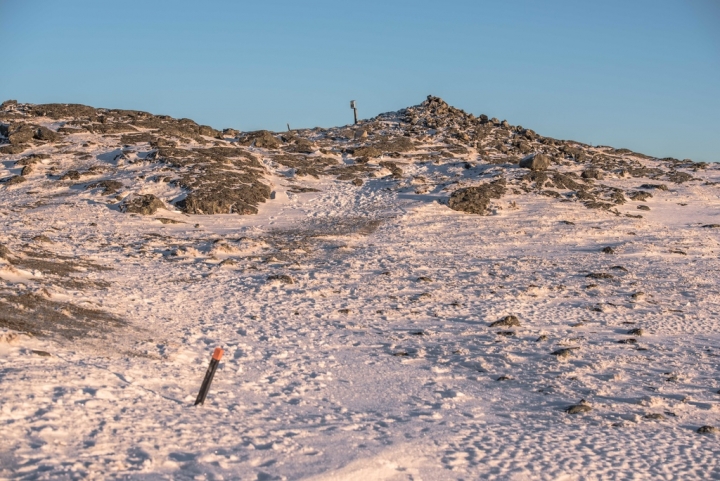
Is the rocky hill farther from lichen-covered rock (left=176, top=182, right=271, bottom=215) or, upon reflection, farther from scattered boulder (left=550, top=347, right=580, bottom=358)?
scattered boulder (left=550, top=347, right=580, bottom=358)

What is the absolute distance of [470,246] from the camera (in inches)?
920

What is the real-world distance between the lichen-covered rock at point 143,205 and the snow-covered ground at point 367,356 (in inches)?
51.5

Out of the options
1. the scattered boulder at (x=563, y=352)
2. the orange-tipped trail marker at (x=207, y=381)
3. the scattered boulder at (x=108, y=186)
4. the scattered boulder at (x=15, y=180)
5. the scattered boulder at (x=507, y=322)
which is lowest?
the scattered boulder at (x=563, y=352)

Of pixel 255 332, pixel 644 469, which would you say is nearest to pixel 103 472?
pixel 644 469

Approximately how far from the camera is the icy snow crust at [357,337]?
7.52 m

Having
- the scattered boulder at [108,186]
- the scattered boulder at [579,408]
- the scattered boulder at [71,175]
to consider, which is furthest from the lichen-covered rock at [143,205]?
the scattered boulder at [579,408]

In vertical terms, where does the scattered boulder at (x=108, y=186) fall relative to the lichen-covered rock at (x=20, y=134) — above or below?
below

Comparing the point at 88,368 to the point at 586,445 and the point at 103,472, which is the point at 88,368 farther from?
the point at 586,445

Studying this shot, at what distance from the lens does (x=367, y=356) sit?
12.3m

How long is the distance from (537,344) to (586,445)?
479 cm

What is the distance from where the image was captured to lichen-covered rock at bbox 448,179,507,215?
2828 centimetres

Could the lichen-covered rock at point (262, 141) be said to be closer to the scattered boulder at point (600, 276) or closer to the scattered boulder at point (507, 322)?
the scattered boulder at point (600, 276)

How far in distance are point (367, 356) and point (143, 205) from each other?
17677mm

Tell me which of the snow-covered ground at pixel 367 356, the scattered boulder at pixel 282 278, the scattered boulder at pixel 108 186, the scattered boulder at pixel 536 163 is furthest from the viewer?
the scattered boulder at pixel 536 163
